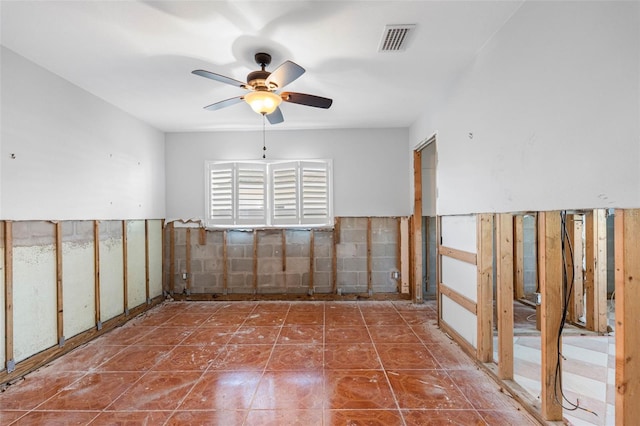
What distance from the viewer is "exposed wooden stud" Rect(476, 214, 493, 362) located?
2.72 metres

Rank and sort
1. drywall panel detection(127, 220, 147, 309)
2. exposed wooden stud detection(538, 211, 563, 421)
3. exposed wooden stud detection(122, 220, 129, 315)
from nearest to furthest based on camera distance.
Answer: exposed wooden stud detection(538, 211, 563, 421), exposed wooden stud detection(122, 220, 129, 315), drywall panel detection(127, 220, 147, 309)

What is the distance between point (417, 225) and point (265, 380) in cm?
331

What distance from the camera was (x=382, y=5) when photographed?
7.00 ft

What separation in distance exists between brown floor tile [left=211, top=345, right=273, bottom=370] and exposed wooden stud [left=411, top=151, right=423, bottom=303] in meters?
2.69

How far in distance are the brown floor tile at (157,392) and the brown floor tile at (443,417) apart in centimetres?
173

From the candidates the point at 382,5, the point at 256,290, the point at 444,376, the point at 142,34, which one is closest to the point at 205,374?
the point at 444,376

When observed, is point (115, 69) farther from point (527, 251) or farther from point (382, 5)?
point (527, 251)

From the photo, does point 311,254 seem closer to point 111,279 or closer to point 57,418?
point 111,279

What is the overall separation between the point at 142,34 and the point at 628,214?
3.39 m

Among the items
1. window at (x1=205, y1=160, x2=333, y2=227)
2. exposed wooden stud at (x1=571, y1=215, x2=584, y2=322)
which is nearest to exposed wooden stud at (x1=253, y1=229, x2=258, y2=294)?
window at (x1=205, y1=160, x2=333, y2=227)

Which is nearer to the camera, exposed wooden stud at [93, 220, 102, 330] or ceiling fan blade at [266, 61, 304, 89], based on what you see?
ceiling fan blade at [266, 61, 304, 89]

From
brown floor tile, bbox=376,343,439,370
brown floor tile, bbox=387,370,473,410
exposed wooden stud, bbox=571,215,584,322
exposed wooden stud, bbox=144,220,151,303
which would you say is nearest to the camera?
brown floor tile, bbox=387,370,473,410

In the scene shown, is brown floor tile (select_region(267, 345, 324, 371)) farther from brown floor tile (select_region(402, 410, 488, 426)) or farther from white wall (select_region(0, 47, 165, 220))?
white wall (select_region(0, 47, 165, 220))

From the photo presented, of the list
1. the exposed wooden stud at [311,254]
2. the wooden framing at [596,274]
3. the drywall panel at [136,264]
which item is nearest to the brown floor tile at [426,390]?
the wooden framing at [596,274]
